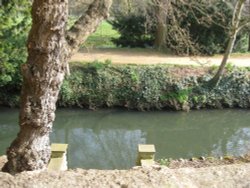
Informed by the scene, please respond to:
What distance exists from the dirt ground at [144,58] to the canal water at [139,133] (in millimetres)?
2263

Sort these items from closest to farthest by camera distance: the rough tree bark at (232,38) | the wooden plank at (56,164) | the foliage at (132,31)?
the wooden plank at (56,164), the rough tree bark at (232,38), the foliage at (132,31)

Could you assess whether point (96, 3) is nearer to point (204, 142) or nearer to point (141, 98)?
point (204, 142)

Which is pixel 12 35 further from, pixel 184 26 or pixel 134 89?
pixel 184 26

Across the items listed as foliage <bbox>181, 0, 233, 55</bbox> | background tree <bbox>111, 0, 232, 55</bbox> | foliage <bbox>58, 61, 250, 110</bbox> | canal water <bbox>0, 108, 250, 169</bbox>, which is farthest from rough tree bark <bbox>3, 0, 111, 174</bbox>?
foliage <bbox>181, 0, 233, 55</bbox>

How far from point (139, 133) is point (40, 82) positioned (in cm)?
1063

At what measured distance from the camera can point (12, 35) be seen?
41.1 ft

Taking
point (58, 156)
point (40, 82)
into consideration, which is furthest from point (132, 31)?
point (40, 82)

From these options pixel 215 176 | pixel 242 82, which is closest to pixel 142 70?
pixel 242 82

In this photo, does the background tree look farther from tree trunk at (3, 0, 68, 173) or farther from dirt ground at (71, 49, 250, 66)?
tree trunk at (3, 0, 68, 173)

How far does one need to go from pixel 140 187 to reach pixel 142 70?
480 inches

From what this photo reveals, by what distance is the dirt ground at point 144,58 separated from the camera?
57.5 feet

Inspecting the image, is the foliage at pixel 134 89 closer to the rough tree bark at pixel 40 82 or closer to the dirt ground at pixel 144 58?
the dirt ground at pixel 144 58

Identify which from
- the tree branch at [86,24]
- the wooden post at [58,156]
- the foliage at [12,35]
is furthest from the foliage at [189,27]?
the tree branch at [86,24]

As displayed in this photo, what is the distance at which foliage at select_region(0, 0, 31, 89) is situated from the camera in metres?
10.5
